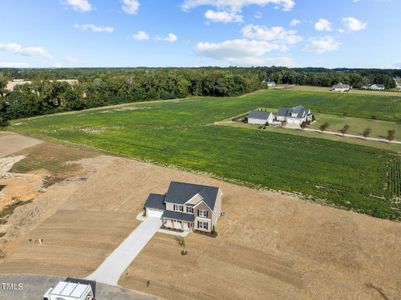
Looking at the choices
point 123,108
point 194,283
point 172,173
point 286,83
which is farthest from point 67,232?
point 286,83

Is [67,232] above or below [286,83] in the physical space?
below

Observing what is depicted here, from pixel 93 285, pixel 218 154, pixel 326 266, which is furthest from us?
pixel 218 154

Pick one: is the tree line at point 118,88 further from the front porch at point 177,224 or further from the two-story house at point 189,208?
the front porch at point 177,224

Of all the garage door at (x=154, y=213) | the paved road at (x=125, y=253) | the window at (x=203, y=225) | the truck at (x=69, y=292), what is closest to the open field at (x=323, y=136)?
the window at (x=203, y=225)

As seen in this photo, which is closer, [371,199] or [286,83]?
[371,199]

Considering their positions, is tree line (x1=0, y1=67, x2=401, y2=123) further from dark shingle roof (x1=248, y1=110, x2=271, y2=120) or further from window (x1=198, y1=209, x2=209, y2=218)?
window (x1=198, y1=209, x2=209, y2=218)

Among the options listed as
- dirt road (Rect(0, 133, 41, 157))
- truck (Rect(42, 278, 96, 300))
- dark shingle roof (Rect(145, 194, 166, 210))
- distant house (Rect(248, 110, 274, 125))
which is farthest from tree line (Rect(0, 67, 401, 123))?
truck (Rect(42, 278, 96, 300))

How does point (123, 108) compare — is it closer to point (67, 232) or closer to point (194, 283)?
point (67, 232)
